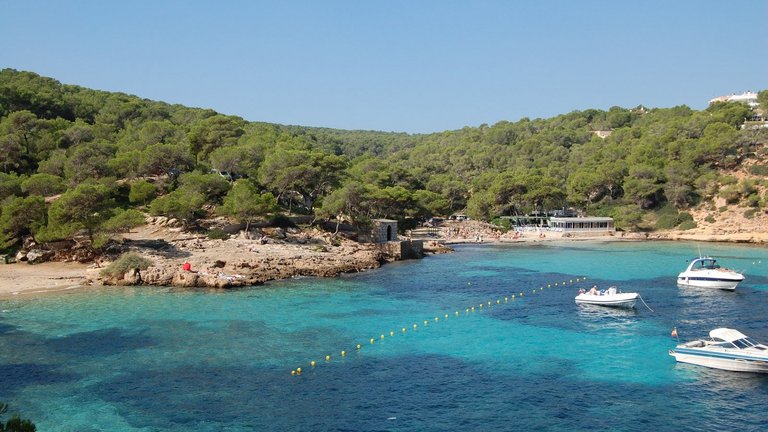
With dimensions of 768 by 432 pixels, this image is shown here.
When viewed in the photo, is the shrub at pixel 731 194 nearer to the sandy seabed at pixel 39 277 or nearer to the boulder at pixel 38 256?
the sandy seabed at pixel 39 277

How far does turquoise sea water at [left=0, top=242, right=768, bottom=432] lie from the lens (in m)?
23.2

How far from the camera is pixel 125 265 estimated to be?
1946 inches

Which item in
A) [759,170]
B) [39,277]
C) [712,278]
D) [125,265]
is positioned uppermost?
[759,170]

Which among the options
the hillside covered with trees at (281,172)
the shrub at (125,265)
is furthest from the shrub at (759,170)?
the shrub at (125,265)

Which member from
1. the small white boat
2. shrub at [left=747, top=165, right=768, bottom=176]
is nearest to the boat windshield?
the small white boat

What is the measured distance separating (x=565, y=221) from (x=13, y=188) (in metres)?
76.6

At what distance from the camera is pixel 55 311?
39562 millimetres

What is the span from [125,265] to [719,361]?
1655 inches

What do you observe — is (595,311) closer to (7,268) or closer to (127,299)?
(127,299)

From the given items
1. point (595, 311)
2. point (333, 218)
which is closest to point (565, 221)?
point (333, 218)

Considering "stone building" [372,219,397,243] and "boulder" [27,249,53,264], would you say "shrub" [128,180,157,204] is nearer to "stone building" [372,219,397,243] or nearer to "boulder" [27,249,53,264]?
"boulder" [27,249,53,264]

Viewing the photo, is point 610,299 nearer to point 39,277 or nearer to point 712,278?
point 712,278

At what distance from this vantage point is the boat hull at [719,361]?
90.1 feet

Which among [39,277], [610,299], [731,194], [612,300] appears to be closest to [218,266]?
[39,277]
